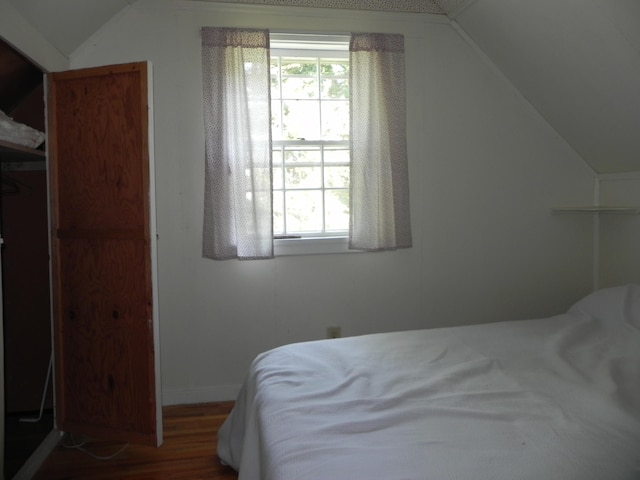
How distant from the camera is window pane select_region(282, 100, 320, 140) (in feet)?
10.4

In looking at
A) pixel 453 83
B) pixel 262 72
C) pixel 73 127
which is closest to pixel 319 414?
pixel 73 127

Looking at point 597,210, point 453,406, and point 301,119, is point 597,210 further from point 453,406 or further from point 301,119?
point 453,406

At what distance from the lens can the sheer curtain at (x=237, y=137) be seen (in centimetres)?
289

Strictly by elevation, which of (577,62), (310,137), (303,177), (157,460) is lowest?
(157,460)

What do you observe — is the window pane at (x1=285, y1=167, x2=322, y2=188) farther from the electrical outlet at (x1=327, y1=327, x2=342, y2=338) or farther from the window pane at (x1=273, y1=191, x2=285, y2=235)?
the electrical outlet at (x1=327, y1=327, x2=342, y2=338)

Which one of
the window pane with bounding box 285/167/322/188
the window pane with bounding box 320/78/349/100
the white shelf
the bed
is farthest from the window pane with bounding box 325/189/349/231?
the white shelf

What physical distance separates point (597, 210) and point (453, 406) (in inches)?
88.5

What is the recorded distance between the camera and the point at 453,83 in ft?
10.8

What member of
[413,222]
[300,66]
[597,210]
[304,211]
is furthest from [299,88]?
[597,210]

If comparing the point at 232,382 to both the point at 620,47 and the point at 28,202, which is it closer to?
the point at 28,202

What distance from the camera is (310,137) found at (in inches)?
126

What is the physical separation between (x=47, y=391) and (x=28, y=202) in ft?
3.51

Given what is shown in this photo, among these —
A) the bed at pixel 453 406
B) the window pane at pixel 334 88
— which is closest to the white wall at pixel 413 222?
the window pane at pixel 334 88

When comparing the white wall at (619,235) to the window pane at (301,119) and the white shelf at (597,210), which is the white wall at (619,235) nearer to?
the white shelf at (597,210)
